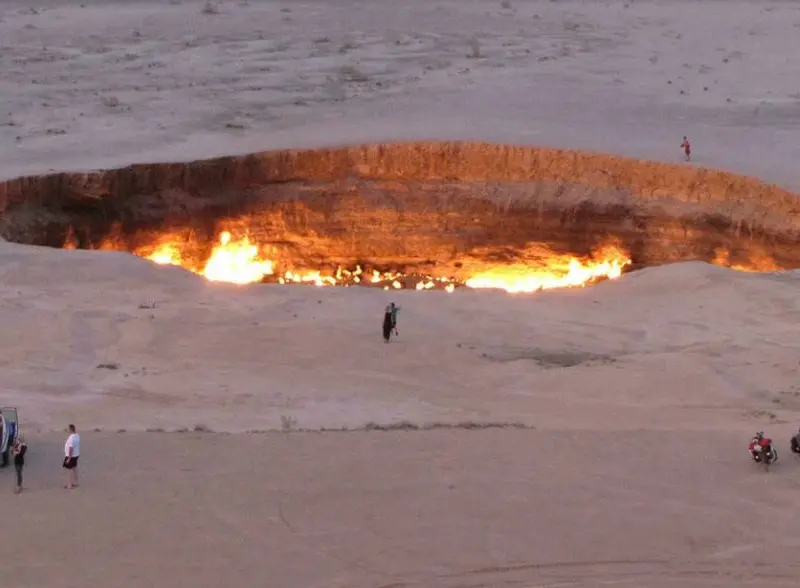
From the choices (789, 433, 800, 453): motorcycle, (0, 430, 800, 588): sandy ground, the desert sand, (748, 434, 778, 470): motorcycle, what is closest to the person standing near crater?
the desert sand

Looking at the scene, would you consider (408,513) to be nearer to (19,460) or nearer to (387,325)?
(19,460)

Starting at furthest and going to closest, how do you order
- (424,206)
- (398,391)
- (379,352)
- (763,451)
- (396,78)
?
(396,78) → (424,206) → (379,352) → (398,391) → (763,451)

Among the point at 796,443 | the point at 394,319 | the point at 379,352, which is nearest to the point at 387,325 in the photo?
the point at 394,319

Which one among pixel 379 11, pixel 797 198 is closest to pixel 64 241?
pixel 797 198

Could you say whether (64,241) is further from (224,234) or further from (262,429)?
(262,429)

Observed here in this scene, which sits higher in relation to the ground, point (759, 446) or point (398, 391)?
point (398, 391)

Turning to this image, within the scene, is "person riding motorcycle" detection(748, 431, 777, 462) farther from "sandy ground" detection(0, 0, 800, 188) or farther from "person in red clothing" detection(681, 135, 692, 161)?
"person in red clothing" detection(681, 135, 692, 161)
